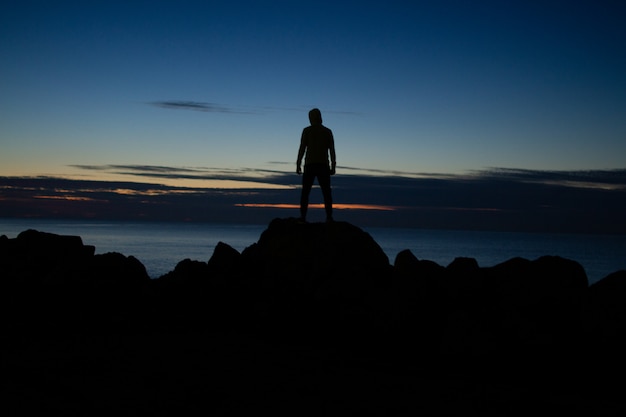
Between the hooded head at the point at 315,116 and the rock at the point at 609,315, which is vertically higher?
the hooded head at the point at 315,116

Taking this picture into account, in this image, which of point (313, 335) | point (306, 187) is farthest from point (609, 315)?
point (306, 187)

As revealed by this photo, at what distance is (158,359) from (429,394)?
4.32 meters

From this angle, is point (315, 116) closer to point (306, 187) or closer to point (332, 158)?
point (332, 158)

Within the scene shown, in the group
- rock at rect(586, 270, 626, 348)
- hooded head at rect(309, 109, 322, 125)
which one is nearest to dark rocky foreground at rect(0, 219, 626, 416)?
rock at rect(586, 270, 626, 348)

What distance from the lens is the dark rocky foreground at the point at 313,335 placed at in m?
7.48

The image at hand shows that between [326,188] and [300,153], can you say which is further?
[326,188]

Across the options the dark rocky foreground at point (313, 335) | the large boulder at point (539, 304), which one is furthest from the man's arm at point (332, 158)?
the large boulder at point (539, 304)

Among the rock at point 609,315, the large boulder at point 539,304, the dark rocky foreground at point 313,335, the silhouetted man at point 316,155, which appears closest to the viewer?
the dark rocky foreground at point 313,335

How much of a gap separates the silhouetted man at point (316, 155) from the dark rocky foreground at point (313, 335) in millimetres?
1047

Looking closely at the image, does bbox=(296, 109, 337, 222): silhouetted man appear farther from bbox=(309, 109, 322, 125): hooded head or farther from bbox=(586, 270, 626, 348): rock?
bbox=(586, 270, 626, 348): rock

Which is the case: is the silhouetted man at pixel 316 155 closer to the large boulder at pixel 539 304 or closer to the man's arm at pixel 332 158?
the man's arm at pixel 332 158

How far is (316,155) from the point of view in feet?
51.3

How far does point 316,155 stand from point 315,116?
3.48 ft

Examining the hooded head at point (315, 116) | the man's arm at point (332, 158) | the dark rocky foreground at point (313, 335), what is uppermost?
the hooded head at point (315, 116)
